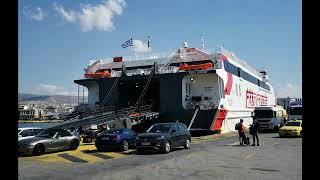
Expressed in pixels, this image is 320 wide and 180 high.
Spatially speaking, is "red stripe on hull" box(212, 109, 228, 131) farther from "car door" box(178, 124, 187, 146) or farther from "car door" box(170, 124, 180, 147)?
"car door" box(170, 124, 180, 147)

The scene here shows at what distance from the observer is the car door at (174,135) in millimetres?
18686

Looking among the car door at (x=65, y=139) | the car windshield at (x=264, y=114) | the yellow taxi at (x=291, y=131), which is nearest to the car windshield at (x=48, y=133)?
the car door at (x=65, y=139)

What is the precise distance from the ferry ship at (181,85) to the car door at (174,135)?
10710 mm

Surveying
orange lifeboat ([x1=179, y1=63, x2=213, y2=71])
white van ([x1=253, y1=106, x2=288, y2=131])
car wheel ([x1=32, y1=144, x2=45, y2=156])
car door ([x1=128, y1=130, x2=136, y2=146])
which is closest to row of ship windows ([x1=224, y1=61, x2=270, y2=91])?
orange lifeboat ([x1=179, y1=63, x2=213, y2=71])

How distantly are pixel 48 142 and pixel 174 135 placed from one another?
569 cm

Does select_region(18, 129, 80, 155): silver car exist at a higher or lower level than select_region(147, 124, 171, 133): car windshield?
lower

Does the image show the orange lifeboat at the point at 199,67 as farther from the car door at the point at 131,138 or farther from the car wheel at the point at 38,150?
the car wheel at the point at 38,150

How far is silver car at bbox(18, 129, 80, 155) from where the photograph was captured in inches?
687

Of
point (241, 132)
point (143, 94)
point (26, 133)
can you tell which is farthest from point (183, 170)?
point (143, 94)

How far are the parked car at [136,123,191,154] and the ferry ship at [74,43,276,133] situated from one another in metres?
10.4

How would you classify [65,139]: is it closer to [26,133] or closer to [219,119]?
[26,133]

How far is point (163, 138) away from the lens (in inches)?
704

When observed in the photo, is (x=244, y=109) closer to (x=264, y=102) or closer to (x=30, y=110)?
(x=264, y=102)
